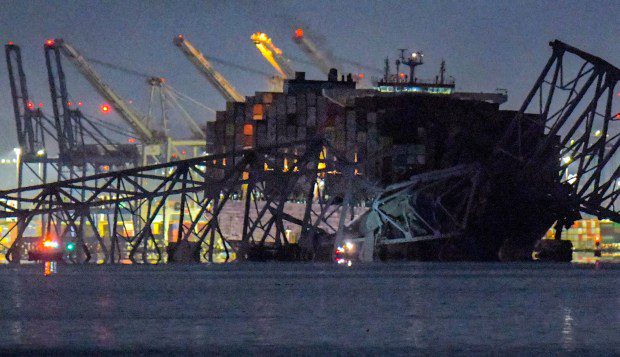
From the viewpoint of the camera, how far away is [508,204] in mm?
62469

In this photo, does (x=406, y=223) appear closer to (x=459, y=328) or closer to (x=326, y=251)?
(x=326, y=251)

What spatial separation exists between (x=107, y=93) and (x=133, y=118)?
5698mm

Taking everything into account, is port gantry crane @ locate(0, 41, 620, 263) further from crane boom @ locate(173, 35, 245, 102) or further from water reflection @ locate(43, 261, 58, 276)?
crane boom @ locate(173, 35, 245, 102)

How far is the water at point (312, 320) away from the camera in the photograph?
944cm

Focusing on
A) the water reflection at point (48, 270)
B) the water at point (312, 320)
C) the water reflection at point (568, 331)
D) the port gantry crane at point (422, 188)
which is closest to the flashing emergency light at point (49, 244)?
the port gantry crane at point (422, 188)

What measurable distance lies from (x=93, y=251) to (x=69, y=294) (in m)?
87.0

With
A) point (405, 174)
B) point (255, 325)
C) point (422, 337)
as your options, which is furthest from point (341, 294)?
point (405, 174)

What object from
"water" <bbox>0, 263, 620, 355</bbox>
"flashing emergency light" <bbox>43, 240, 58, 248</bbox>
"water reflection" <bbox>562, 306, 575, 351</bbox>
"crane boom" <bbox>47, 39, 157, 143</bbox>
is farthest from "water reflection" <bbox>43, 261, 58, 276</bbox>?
"crane boom" <bbox>47, 39, 157, 143</bbox>

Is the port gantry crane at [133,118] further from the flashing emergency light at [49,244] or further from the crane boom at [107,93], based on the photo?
the flashing emergency light at [49,244]

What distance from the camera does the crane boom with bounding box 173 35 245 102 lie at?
508 ft

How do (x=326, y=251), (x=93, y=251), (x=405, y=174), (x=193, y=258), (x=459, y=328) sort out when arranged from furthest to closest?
(x=93, y=251), (x=405, y=174), (x=326, y=251), (x=193, y=258), (x=459, y=328)

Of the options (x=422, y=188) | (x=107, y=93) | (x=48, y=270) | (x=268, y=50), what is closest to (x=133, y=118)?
(x=107, y=93)

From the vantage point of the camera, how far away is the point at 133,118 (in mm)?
150750

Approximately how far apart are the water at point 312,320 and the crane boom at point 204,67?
137m
